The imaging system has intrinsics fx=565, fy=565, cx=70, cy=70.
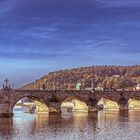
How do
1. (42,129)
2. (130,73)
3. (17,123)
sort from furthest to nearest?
(130,73) < (17,123) < (42,129)

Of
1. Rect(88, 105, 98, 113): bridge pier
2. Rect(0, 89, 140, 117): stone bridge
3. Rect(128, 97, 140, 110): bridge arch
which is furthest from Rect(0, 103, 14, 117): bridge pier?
Rect(128, 97, 140, 110): bridge arch

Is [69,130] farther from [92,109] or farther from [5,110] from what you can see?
[92,109]

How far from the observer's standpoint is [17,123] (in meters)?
61.8

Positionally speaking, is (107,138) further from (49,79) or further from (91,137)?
(49,79)

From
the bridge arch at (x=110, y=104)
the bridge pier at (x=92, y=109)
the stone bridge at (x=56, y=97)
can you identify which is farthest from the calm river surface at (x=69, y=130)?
the bridge arch at (x=110, y=104)

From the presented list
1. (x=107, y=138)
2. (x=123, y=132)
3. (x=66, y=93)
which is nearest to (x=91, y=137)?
(x=107, y=138)

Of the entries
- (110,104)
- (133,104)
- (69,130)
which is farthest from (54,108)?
(69,130)

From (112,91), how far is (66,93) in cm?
981

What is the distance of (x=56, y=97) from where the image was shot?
76.0 m

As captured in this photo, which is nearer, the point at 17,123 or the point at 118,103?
the point at 17,123

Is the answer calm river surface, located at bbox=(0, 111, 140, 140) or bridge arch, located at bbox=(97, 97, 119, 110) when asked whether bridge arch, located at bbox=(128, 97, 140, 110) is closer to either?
bridge arch, located at bbox=(97, 97, 119, 110)

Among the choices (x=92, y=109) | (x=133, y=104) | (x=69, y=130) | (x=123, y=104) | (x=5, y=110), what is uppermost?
(x=133, y=104)

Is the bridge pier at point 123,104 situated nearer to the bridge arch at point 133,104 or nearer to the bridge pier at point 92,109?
the bridge arch at point 133,104

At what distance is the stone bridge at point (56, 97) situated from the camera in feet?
229
